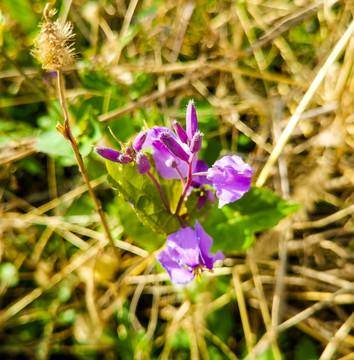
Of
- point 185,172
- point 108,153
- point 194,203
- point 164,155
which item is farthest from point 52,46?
point 194,203

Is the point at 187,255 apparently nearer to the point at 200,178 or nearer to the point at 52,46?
the point at 200,178

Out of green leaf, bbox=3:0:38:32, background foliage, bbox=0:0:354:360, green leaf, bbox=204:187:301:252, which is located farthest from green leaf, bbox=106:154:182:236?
green leaf, bbox=3:0:38:32

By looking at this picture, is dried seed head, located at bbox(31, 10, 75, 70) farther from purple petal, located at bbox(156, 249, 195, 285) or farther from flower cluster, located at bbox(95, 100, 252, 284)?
purple petal, located at bbox(156, 249, 195, 285)

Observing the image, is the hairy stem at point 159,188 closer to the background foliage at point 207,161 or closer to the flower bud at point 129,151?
the flower bud at point 129,151

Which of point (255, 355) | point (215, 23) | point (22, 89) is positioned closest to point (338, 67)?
point (215, 23)

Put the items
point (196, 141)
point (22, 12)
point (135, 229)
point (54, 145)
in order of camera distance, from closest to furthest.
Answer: point (196, 141)
point (135, 229)
point (54, 145)
point (22, 12)

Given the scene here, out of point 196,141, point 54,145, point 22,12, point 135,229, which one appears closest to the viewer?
point 196,141
